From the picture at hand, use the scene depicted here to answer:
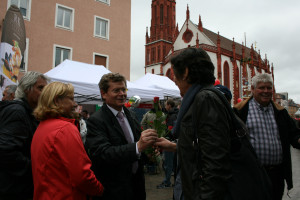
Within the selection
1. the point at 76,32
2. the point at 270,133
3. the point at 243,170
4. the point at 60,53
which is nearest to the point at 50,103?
the point at 243,170

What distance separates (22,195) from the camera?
1798 millimetres

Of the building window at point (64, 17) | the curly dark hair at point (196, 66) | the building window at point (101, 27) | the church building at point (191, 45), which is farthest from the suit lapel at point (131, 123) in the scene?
the church building at point (191, 45)

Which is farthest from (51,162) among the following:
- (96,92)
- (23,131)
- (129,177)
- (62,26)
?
(62,26)

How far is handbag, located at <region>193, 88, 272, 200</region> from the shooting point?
1.30 metres

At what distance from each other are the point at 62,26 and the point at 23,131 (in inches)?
575

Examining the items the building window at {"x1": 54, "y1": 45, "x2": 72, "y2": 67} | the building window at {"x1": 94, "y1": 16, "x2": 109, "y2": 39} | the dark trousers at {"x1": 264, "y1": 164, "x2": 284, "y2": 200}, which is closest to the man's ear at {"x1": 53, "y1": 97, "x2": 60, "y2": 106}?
the dark trousers at {"x1": 264, "y1": 164, "x2": 284, "y2": 200}

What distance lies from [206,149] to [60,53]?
15.0m

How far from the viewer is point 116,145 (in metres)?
1.97

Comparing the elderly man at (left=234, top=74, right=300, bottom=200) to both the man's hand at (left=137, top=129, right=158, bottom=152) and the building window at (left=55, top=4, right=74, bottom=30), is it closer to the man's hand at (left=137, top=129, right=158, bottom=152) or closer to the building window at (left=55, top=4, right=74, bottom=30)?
the man's hand at (left=137, top=129, right=158, bottom=152)

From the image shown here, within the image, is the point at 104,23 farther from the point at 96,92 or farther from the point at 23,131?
the point at 23,131

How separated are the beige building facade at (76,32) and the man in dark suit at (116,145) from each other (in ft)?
41.2

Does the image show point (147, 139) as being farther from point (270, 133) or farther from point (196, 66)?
point (270, 133)

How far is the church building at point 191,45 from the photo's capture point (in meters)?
41.9

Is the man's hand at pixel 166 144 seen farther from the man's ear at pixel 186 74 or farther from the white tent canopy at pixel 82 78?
the white tent canopy at pixel 82 78
